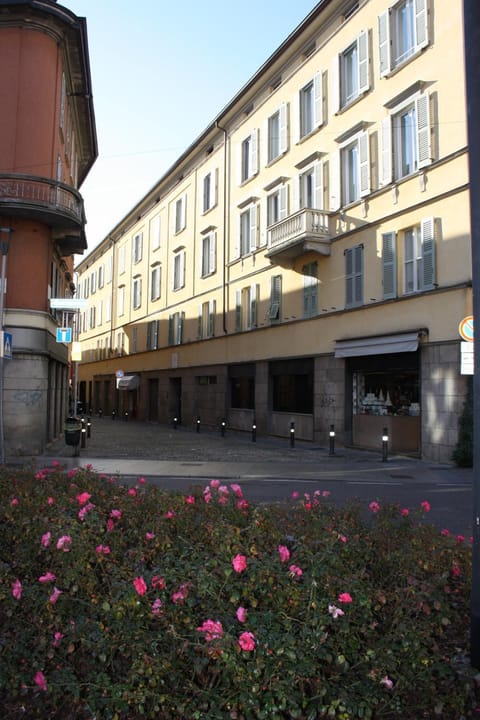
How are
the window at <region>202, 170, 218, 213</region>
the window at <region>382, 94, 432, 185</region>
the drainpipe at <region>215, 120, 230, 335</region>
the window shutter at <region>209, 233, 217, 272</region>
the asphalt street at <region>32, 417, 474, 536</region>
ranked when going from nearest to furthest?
1. the asphalt street at <region>32, 417, 474, 536</region>
2. the window at <region>382, 94, 432, 185</region>
3. the drainpipe at <region>215, 120, 230, 335</region>
4. the window shutter at <region>209, 233, 217, 272</region>
5. the window at <region>202, 170, 218, 213</region>

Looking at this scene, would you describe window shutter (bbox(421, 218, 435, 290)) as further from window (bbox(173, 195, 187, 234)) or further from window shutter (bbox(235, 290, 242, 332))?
window (bbox(173, 195, 187, 234))

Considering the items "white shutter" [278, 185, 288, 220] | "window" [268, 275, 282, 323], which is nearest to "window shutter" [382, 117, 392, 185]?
"white shutter" [278, 185, 288, 220]

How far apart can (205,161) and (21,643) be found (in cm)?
3311

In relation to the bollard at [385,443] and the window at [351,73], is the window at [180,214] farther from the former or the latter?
the bollard at [385,443]

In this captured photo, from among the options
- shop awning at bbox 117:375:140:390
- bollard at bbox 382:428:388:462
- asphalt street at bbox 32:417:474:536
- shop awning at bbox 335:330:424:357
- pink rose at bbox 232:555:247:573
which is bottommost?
asphalt street at bbox 32:417:474:536

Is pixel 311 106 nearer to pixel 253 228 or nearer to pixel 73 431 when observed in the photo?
pixel 253 228

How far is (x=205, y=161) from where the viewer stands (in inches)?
1323

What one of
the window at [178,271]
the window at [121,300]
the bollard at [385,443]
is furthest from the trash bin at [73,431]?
the window at [121,300]

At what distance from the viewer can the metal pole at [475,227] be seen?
3232mm

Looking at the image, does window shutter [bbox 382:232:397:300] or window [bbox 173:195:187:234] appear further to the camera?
window [bbox 173:195:187:234]

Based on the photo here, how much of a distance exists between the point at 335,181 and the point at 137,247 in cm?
2739

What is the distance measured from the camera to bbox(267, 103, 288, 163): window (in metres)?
25.1

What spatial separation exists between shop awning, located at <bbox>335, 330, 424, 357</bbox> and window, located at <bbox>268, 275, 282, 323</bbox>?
16.2 feet

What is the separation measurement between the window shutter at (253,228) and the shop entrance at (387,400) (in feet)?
31.1
